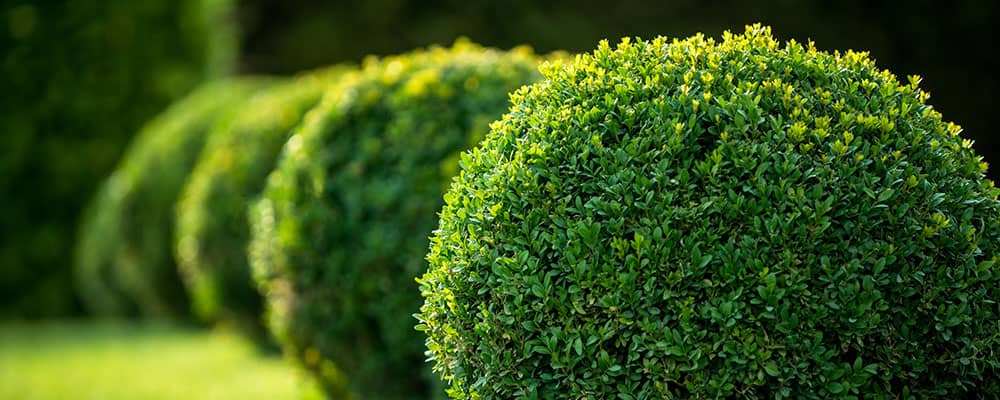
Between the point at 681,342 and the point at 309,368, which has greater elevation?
the point at 309,368

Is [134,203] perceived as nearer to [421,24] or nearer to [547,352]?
[421,24]

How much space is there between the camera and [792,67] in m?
3.08

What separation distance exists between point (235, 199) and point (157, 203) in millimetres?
3567

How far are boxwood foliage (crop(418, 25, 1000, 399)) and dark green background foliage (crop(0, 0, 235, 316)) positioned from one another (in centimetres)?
1205

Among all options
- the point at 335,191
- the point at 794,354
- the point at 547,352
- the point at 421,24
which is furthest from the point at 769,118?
the point at 421,24

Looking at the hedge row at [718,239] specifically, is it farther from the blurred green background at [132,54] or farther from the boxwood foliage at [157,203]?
the boxwood foliage at [157,203]

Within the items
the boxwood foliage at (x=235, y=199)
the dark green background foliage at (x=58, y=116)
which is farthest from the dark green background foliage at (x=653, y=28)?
the boxwood foliage at (x=235, y=199)

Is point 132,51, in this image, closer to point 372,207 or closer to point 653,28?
point 653,28

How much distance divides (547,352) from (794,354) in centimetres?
67

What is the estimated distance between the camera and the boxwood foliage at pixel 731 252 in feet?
8.95

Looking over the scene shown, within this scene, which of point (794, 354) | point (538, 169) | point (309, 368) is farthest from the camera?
point (309, 368)

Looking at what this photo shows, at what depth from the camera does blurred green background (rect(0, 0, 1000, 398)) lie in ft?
39.5

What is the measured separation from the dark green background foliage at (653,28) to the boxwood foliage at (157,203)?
3159 millimetres

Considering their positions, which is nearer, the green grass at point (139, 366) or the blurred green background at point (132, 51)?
the green grass at point (139, 366)
